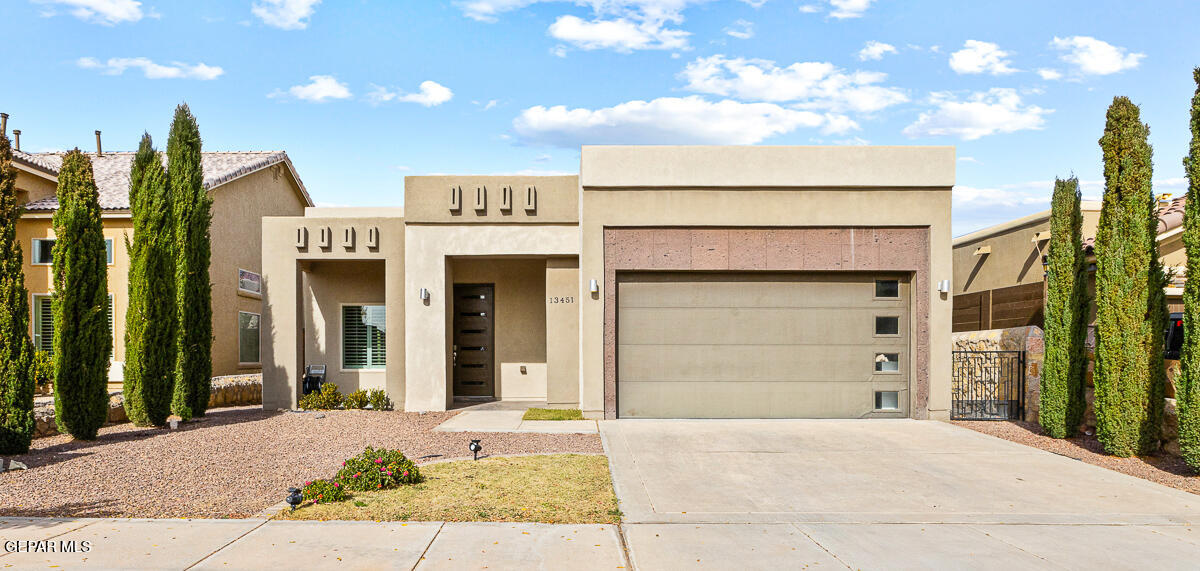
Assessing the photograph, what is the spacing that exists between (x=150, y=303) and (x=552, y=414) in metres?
6.60

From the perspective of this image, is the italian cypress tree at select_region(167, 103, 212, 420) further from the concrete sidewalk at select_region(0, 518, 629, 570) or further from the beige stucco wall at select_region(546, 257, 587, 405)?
the concrete sidewalk at select_region(0, 518, 629, 570)

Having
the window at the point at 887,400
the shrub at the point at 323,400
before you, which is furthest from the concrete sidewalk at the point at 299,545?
the window at the point at 887,400

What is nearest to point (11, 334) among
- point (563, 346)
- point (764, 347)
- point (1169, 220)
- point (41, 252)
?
point (563, 346)

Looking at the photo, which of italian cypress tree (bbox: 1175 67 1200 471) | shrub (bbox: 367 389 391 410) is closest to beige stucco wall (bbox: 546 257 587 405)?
shrub (bbox: 367 389 391 410)

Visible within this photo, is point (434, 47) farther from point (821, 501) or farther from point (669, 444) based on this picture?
point (821, 501)

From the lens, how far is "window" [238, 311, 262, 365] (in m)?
19.3

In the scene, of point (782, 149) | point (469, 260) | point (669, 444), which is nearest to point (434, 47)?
point (469, 260)

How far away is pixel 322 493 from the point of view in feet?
21.9

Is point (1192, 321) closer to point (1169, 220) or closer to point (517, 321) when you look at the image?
point (1169, 220)

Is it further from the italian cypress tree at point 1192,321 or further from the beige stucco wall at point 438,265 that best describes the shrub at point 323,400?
the italian cypress tree at point 1192,321

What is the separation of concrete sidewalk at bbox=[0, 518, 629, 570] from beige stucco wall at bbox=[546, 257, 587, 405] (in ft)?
24.6

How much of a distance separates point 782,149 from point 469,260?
6.26 metres

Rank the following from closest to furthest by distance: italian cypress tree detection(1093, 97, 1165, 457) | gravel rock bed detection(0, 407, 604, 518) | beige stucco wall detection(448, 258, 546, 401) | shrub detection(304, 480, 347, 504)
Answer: shrub detection(304, 480, 347, 504), gravel rock bed detection(0, 407, 604, 518), italian cypress tree detection(1093, 97, 1165, 457), beige stucco wall detection(448, 258, 546, 401)

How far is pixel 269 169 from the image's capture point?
21.7 metres
